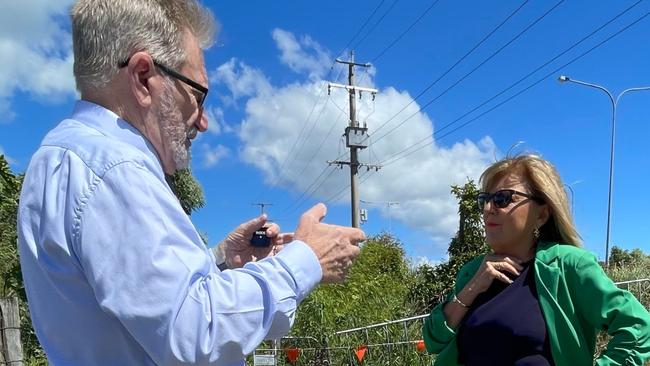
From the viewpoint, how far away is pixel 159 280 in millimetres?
1013

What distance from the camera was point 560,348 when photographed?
208cm

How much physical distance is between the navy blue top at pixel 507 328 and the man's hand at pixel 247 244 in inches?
37.5

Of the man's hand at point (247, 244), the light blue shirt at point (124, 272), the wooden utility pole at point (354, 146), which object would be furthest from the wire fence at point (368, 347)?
the wooden utility pole at point (354, 146)

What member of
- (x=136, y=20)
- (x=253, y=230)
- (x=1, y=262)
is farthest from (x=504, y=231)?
(x=1, y=262)

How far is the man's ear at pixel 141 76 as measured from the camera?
1.22 meters

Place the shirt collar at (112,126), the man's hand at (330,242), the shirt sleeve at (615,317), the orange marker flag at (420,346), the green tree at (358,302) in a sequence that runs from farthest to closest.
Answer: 1. the green tree at (358,302)
2. the orange marker flag at (420,346)
3. the shirt sleeve at (615,317)
4. the man's hand at (330,242)
5. the shirt collar at (112,126)

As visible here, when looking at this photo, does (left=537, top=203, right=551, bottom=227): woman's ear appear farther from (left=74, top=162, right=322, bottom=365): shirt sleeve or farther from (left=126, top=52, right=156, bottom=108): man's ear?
(left=126, top=52, right=156, bottom=108): man's ear

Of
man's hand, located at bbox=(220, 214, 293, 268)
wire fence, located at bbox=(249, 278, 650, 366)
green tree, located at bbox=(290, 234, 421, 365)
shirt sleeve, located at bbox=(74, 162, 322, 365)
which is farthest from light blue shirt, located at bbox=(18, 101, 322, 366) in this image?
wire fence, located at bbox=(249, 278, 650, 366)

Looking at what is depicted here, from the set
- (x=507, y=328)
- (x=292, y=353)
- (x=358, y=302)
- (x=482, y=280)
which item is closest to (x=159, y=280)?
(x=507, y=328)

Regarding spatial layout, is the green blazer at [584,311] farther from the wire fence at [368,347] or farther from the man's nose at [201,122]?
the wire fence at [368,347]

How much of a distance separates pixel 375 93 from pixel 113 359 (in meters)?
24.5

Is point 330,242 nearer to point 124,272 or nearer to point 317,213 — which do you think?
point 317,213

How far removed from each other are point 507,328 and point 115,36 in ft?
5.47

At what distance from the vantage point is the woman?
6.83ft
